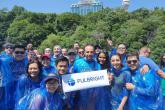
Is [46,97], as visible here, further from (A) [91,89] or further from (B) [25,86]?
(A) [91,89]

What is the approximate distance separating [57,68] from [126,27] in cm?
5677

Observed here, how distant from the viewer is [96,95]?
7.90 metres

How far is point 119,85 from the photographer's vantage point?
7.74 metres

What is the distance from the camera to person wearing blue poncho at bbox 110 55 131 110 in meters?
Answer: 7.71

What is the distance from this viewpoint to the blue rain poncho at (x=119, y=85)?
25.1ft

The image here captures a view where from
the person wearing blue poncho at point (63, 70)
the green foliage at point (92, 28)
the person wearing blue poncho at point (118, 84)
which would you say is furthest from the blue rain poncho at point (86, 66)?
the green foliage at point (92, 28)

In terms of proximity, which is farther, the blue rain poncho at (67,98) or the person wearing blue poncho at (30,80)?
the blue rain poncho at (67,98)

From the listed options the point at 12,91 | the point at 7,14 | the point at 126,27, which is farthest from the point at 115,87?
the point at 7,14

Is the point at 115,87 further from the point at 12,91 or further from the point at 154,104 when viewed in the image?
the point at 12,91

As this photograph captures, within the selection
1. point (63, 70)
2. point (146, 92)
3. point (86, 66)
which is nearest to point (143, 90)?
point (146, 92)

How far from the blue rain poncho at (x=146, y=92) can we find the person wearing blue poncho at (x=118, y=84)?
0.43m

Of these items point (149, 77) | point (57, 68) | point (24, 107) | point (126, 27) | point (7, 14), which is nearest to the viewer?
point (24, 107)

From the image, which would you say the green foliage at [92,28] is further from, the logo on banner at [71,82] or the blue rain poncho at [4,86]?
the logo on banner at [71,82]

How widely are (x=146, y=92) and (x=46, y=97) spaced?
1.70 m
